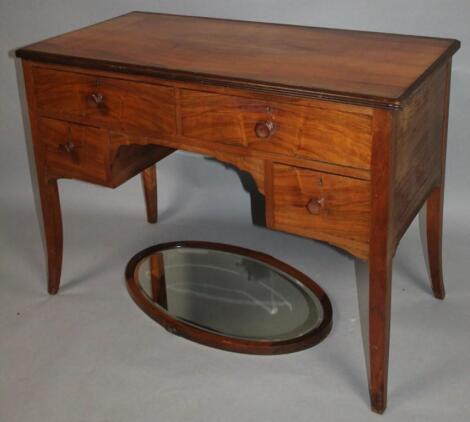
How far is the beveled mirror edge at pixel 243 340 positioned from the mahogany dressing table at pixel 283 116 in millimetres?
288

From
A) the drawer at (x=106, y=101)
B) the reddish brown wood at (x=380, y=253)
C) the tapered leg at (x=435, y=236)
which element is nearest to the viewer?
the reddish brown wood at (x=380, y=253)

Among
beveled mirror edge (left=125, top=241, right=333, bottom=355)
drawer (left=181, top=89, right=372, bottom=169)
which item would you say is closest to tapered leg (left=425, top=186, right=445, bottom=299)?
beveled mirror edge (left=125, top=241, right=333, bottom=355)

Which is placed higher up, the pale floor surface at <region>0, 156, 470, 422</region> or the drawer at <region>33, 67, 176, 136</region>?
the drawer at <region>33, 67, 176, 136</region>

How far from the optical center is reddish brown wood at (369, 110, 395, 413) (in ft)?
5.67

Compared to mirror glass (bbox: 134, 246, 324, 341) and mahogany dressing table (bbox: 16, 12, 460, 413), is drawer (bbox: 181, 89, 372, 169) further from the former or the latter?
mirror glass (bbox: 134, 246, 324, 341)

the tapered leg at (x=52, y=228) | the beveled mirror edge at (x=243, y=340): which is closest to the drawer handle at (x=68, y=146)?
the tapered leg at (x=52, y=228)

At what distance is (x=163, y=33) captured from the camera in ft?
7.47

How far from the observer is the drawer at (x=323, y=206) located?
6.02 feet

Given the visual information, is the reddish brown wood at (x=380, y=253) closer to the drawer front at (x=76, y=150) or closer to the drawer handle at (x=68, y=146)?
the drawer front at (x=76, y=150)

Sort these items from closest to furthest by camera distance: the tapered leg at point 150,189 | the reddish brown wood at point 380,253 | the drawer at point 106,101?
the reddish brown wood at point 380,253
the drawer at point 106,101
the tapered leg at point 150,189

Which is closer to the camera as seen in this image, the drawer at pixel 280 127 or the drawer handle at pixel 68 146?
the drawer at pixel 280 127

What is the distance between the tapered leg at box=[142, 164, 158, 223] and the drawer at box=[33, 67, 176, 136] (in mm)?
718

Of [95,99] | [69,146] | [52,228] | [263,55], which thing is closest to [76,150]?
[69,146]

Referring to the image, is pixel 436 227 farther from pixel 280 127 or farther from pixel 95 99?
pixel 95 99
